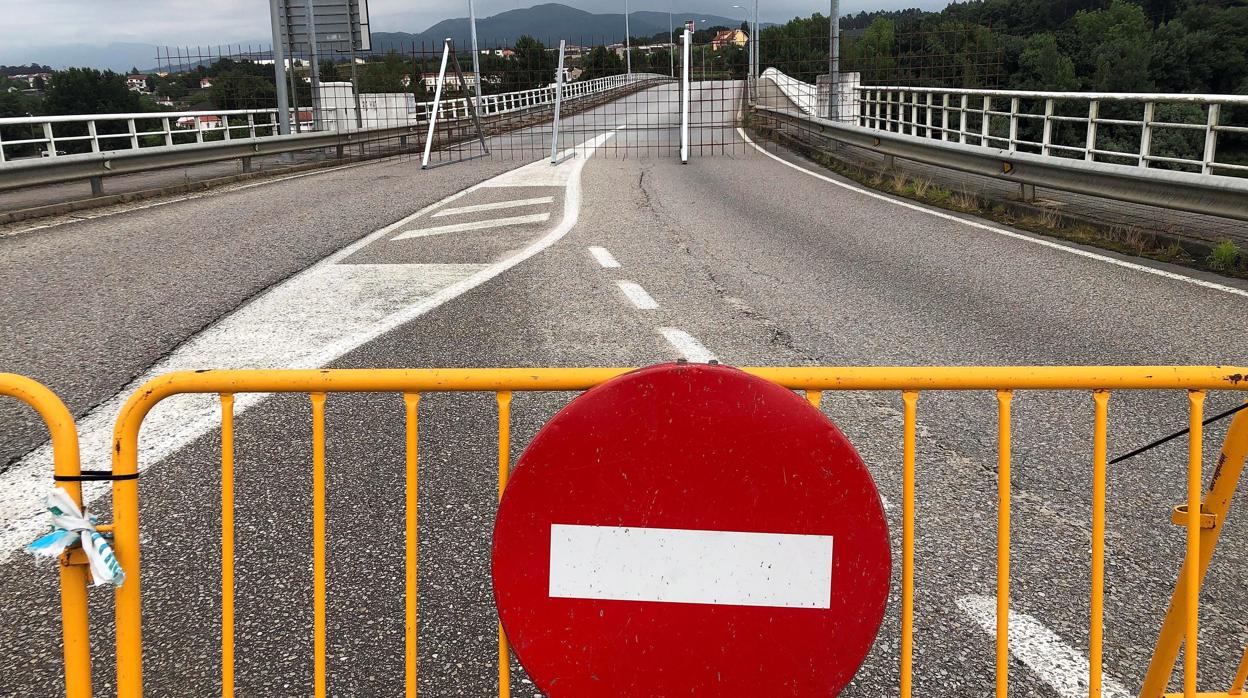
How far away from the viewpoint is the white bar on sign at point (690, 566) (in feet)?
7.82

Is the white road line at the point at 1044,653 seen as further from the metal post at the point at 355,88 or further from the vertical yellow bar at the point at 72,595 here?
the metal post at the point at 355,88

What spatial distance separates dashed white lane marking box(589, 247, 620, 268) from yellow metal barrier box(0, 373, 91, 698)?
7.44 meters

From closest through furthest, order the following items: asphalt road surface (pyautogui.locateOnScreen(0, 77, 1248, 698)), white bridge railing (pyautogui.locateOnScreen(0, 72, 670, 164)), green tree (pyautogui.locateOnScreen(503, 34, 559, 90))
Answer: asphalt road surface (pyautogui.locateOnScreen(0, 77, 1248, 698)) → white bridge railing (pyautogui.locateOnScreen(0, 72, 670, 164)) → green tree (pyautogui.locateOnScreen(503, 34, 559, 90))

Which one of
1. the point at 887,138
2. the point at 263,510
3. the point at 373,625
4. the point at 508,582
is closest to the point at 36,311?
the point at 263,510

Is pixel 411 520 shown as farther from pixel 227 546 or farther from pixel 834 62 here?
pixel 834 62

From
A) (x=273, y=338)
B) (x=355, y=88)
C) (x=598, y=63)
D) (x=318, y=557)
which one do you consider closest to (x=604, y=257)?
(x=273, y=338)

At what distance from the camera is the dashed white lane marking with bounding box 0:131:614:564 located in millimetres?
4492

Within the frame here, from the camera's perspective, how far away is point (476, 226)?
1264 centimetres

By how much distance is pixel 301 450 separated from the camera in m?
4.85

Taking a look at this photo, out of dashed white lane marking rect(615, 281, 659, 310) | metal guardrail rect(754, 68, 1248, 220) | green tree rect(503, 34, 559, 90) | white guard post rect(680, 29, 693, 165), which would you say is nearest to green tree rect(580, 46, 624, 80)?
green tree rect(503, 34, 559, 90)

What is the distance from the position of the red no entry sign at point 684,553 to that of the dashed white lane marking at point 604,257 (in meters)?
7.48

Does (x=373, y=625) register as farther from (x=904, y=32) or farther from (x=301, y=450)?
(x=904, y=32)

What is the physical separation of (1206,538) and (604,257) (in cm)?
792

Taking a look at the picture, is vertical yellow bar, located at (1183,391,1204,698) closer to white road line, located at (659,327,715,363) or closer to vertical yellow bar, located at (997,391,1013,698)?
vertical yellow bar, located at (997,391,1013,698)
